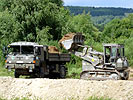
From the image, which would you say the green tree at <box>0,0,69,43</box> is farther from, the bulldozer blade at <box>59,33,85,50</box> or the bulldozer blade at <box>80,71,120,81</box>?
the bulldozer blade at <box>80,71,120,81</box>

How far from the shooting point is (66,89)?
1591 cm

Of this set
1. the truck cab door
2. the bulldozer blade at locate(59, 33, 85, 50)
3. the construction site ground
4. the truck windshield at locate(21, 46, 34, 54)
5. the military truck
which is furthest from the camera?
the bulldozer blade at locate(59, 33, 85, 50)

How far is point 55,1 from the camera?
154 feet

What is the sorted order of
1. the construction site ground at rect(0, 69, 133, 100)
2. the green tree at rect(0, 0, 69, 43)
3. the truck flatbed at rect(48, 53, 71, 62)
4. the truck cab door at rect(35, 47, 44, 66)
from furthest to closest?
1. the green tree at rect(0, 0, 69, 43)
2. the truck flatbed at rect(48, 53, 71, 62)
3. the truck cab door at rect(35, 47, 44, 66)
4. the construction site ground at rect(0, 69, 133, 100)

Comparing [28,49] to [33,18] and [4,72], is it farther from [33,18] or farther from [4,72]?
[33,18]

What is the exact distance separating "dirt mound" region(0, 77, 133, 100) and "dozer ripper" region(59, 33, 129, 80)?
6817mm

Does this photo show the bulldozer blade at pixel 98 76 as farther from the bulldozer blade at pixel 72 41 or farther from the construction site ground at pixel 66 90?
the construction site ground at pixel 66 90

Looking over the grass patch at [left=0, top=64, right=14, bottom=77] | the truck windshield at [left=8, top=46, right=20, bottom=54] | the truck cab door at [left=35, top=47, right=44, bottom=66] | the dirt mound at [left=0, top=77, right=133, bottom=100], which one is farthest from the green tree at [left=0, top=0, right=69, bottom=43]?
the dirt mound at [left=0, top=77, right=133, bottom=100]

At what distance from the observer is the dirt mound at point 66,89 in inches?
598

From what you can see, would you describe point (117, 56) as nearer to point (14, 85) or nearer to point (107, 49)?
point (107, 49)

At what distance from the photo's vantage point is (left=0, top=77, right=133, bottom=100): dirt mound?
49.8 ft

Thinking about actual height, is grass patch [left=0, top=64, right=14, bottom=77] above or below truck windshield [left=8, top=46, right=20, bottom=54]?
below

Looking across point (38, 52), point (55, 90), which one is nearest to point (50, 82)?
point (55, 90)

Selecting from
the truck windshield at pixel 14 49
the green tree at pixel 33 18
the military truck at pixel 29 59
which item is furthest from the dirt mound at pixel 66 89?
the green tree at pixel 33 18
